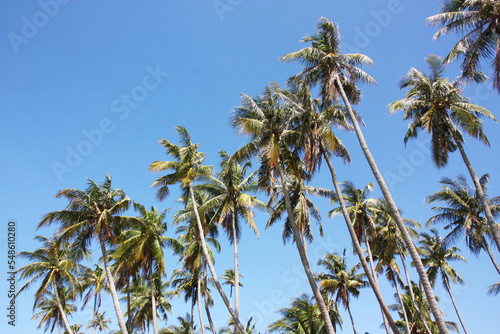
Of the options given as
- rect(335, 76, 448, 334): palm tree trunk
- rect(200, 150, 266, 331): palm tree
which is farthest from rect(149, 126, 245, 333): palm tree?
rect(335, 76, 448, 334): palm tree trunk

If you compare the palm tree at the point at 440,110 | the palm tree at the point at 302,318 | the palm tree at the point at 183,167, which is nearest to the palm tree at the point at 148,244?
the palm tree at the point at 183,167

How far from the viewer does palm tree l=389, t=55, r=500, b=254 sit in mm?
19031

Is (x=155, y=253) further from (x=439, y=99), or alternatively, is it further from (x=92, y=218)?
(x=439, y=99)

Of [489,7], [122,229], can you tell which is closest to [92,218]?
[122,229]

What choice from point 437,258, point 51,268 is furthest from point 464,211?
point 51,268

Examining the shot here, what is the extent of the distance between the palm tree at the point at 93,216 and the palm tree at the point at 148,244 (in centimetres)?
142

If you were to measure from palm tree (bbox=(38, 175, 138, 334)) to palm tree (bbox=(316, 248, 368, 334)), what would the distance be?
58.8ft

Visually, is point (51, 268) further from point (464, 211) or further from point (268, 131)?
point (464, 211)

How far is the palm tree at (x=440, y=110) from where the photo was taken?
1903cm

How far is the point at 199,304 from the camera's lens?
28.6m

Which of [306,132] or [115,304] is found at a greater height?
[306,132]

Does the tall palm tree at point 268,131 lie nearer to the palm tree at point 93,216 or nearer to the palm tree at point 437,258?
Answer: the palm tree at point 93,216

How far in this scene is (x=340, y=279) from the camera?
30688 millimetres

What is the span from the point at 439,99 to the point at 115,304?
22184 mm
